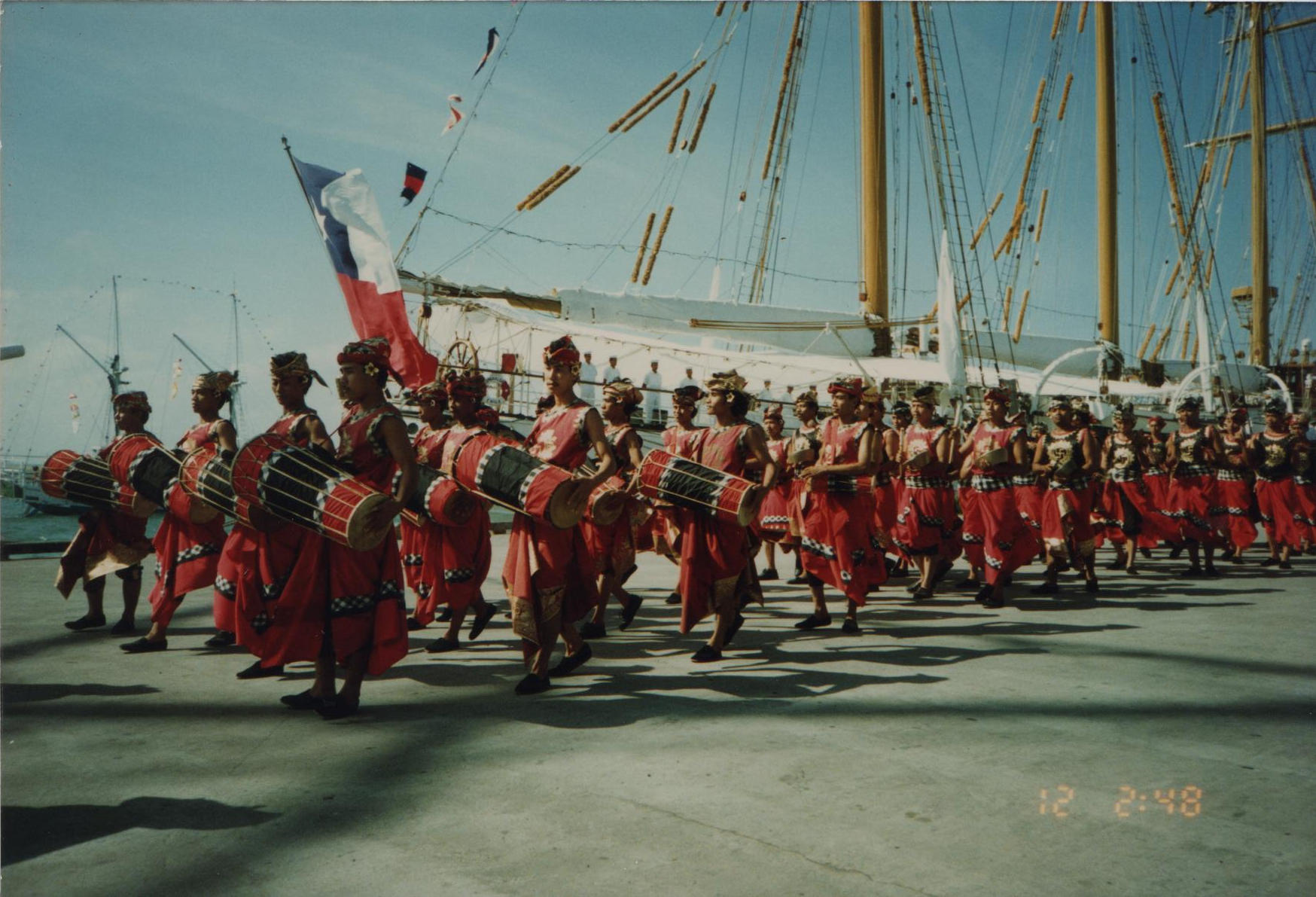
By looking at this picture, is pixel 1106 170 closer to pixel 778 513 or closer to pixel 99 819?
pixel 778 513

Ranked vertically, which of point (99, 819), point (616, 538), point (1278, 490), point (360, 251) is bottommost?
point (99, 819)

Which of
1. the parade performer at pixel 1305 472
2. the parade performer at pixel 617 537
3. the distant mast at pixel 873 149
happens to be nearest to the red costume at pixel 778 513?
the parade performer at pixel 617 537

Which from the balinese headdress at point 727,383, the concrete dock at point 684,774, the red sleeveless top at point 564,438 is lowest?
the concrete dock at point 684,774

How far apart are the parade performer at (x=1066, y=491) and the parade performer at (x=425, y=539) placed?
5.57m

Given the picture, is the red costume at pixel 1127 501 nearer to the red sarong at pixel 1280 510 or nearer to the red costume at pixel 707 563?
the red sarong at pixel 1280 510

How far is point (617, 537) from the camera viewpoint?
6.52 meters

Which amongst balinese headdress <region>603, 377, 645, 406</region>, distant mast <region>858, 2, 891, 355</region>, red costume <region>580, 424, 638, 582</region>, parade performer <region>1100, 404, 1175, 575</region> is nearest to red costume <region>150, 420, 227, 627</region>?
red costume <region>580, 424, 638, 582</region>

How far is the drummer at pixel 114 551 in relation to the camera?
6113 millimetres

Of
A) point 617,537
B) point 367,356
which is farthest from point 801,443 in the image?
point 367,356

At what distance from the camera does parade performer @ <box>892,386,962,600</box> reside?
821 cm

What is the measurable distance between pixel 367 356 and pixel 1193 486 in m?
9.68

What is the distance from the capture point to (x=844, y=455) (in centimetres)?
654

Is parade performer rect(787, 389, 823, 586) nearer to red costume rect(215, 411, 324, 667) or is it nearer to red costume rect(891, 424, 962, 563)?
red costume rect(891, 424, 962, 563)

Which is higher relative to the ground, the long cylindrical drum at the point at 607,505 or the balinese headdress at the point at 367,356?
the balinese headdress at the point at 367,356
